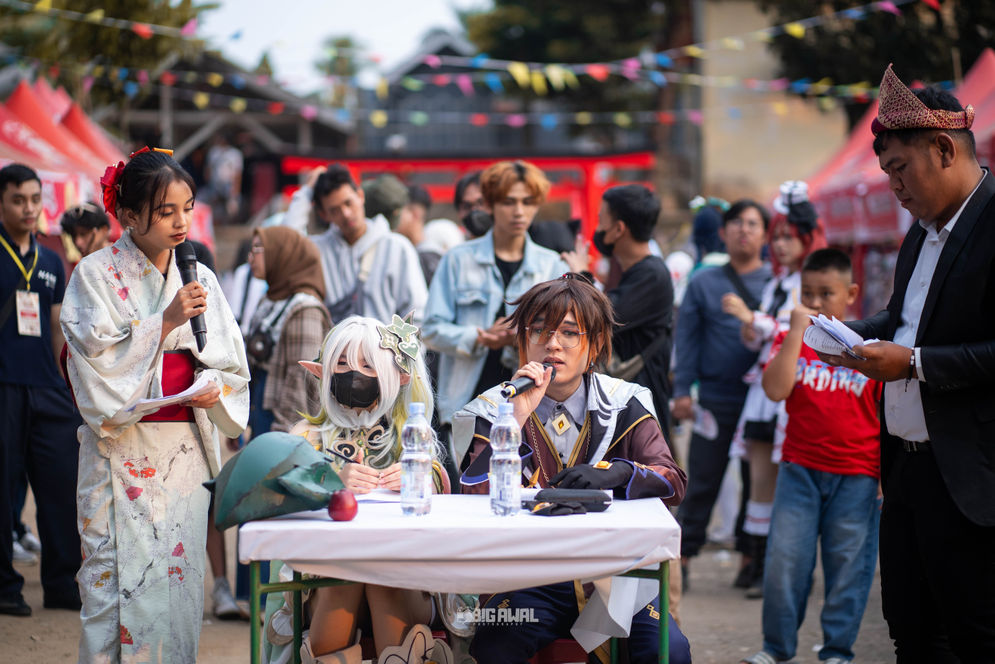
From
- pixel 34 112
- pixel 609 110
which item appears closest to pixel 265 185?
pixel 609 110

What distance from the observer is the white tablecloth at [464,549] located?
253cm

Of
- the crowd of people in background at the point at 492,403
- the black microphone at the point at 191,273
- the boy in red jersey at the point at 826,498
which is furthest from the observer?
the boy in red jersey at the point at 826,498

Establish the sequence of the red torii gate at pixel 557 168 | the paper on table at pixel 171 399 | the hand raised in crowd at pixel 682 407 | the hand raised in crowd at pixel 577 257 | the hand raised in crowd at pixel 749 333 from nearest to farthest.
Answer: the paper on table at pixel 171 399 → the hand raised in crowd at pixel 577 257 → the hand raised in crowd at pixel 749 333 → the hand raised in crowd at pixel 682 407 → the red torii gate at pixel 557 168

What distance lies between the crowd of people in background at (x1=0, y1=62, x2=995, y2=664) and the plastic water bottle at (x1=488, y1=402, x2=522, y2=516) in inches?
7.3

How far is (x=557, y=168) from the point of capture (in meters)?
21.0

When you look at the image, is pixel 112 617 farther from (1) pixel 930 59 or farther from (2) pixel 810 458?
(1) pixel 930 59

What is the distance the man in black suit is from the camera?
2.74 meters

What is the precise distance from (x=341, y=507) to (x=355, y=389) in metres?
0.60

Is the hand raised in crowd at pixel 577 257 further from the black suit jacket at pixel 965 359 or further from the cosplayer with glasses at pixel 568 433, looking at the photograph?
the black suit jacket at pixel 965 359

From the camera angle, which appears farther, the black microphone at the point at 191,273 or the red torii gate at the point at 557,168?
the red torii gate at the point at 557,168

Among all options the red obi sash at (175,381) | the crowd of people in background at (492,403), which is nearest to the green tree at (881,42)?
the crowd of people in background at (492,403)

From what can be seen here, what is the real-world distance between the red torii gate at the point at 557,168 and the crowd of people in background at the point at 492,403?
1531cm

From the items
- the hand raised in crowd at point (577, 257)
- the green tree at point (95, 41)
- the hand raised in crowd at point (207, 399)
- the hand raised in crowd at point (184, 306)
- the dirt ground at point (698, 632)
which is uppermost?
the green tree at point (95, 41)

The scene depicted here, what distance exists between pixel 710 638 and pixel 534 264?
189cm
